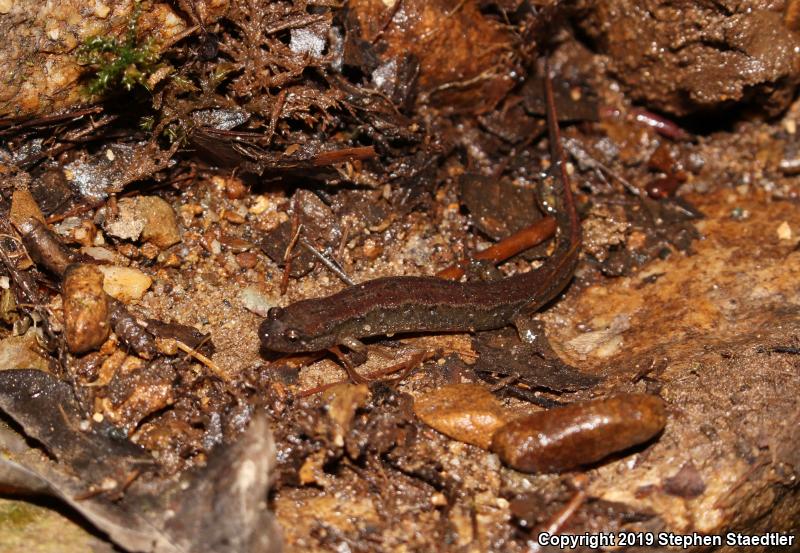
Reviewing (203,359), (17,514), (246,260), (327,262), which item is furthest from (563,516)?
(17,514)

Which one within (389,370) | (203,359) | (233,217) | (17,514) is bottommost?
(17,514)

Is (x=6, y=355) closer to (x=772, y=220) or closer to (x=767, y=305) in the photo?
(x=767, y=305)

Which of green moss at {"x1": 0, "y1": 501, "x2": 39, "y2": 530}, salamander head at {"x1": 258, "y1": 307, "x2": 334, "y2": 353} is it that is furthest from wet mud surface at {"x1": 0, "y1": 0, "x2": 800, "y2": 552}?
salamander head at {"x1": 258, "y1": 307, "x2": 334, "y2": 353}

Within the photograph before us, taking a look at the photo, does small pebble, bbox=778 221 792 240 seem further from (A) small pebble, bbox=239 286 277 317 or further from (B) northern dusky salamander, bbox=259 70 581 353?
(A) small pebble, bbox=239 286 277 317

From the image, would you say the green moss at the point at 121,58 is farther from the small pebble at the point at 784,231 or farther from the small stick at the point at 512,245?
the small pebble at the point at 784,231

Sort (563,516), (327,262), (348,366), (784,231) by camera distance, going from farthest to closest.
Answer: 1. (784,231)
2. (327,262)
3. (348,366)
4. (563,516)

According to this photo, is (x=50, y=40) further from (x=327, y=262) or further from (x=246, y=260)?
(x=327, y=262)

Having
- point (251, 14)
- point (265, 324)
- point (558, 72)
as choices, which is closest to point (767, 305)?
point (558, 72)
